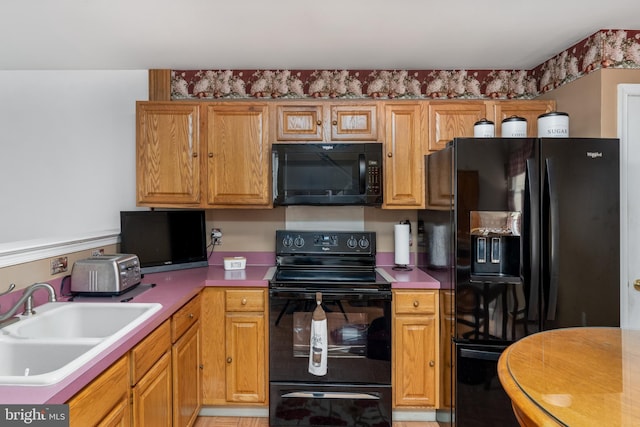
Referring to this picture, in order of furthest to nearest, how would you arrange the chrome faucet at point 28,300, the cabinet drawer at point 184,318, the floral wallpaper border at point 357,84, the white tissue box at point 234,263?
the floral wallpaper border at point 357,84 < the white tissue box at point 234,263 < the cabinet drawer at point 184,318 < the chrome faucet at point 28,300

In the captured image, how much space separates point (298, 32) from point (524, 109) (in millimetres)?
1618

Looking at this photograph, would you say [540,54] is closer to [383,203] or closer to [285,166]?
[383,203]

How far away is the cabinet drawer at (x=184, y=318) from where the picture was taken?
1.79 m

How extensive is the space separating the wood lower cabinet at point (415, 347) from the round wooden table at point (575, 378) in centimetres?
99

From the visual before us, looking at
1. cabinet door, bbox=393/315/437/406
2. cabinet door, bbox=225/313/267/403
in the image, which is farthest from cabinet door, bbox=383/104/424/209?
cabinet door, bbox=225/313/267/403

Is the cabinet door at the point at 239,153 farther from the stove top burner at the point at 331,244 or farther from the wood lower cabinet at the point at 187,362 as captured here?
the wood lower cabinet at the point at 187,362

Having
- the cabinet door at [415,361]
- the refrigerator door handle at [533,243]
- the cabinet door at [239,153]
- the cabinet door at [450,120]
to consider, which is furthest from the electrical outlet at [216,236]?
the refrigerator door handle at [533,243]

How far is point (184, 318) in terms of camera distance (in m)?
1.94

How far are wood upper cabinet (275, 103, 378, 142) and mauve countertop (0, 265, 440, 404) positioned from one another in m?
0.98

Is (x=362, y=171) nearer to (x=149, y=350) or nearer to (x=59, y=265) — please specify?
(x=149, y=350)

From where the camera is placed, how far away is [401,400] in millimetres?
2234

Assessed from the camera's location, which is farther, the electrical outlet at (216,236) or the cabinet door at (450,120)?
the electrical outlet at (216,236)

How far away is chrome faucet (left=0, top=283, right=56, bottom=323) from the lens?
1365 millimetres

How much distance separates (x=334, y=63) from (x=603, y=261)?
2.12 m
